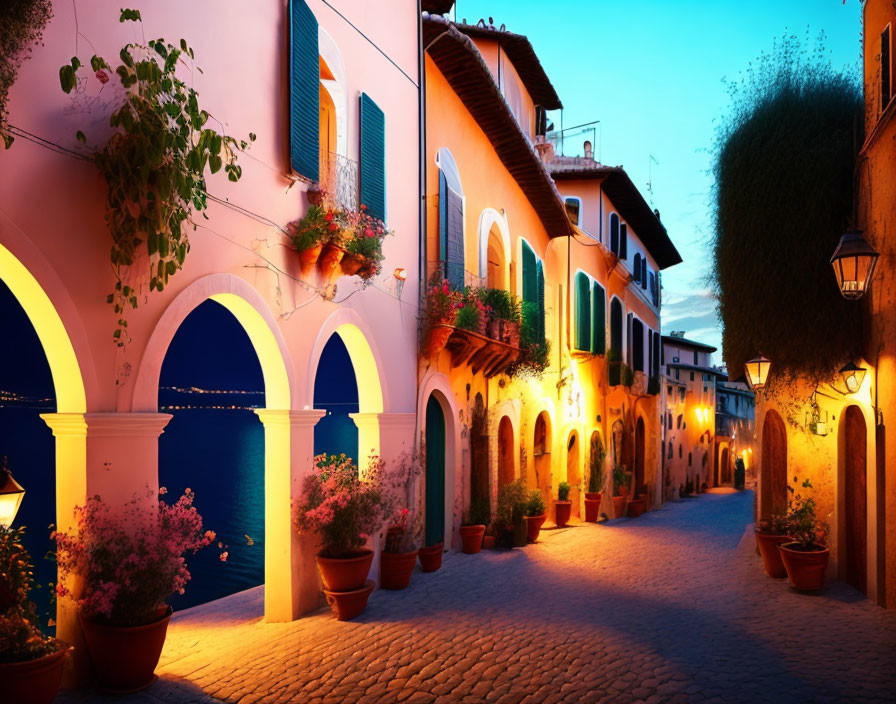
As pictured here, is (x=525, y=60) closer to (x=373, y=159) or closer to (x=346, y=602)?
(x=373, y=159)

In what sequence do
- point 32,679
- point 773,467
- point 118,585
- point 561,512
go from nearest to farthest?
point 32,679 → point 118,585 → point 773,467 → point 561,512

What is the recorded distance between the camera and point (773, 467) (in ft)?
38.3

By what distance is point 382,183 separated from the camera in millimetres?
8992

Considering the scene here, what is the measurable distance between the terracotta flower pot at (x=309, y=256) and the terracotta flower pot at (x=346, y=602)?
330cm

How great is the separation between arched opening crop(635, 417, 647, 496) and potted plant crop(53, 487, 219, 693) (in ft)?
68.2

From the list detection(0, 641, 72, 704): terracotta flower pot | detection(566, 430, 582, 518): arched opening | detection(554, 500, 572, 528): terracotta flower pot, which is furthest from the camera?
detection(566, 430, 582, 518): arched opening

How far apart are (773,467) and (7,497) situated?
A: 36.2ft

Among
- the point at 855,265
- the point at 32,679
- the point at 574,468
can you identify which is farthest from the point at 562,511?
the point at 32,679

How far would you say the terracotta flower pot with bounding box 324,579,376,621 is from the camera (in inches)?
276

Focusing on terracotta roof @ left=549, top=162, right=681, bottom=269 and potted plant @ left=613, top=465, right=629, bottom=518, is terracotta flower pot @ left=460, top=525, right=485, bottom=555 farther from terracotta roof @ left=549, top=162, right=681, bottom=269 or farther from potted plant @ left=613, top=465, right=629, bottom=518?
terracotta roof @ left=549, top=162, right=681, bottom=269

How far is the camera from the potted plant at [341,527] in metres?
7.02

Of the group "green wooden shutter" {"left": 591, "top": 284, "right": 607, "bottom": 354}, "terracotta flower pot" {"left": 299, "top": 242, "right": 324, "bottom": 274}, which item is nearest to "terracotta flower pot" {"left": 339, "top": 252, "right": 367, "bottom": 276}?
"terracotta flower pot" {"left": 299, "top": 242, "right": 324, "bottom": 274}

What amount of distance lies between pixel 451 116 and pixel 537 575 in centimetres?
747

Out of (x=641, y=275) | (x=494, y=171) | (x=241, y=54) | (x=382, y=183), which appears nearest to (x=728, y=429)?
(x=641, y=275)
